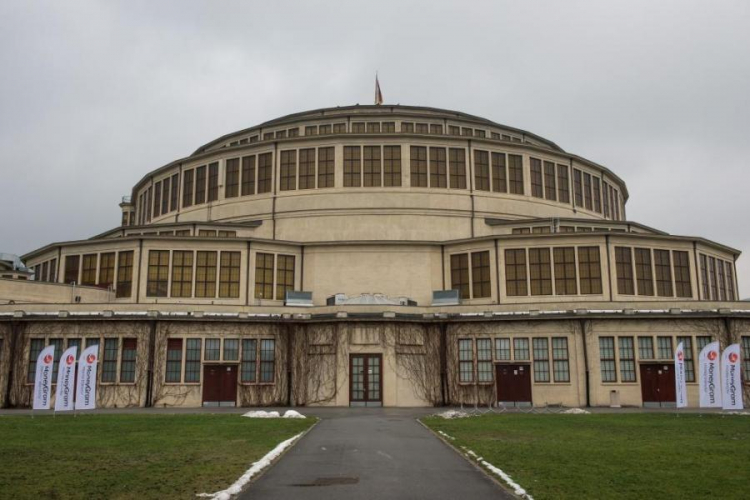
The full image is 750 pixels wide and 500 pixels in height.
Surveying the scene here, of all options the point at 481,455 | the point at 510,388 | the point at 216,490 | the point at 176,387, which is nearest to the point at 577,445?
the point at 481,455

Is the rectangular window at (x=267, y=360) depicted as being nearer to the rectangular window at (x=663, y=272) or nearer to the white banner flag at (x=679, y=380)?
the white banner flag at (x=679, y=380)

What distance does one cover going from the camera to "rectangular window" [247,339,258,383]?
43344 millimetres

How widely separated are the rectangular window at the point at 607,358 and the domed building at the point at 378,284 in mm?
121

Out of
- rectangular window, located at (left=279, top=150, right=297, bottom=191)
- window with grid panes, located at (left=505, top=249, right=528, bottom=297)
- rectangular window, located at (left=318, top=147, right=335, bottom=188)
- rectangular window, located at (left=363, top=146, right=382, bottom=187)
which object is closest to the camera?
window with grid panes, located at (left=505, top=249, right=528, bottom=297)

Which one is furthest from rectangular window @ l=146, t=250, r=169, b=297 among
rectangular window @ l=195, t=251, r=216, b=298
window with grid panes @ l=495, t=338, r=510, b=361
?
window with grid panes @ l=495, t=338, r=510, b=361

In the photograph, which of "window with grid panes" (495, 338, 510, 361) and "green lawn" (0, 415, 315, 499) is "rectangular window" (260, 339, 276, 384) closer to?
"green lawn" (0, 415, 315, 499)

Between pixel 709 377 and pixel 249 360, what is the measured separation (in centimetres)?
2572

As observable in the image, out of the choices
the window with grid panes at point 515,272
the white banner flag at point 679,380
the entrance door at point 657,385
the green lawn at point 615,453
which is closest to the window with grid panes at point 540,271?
the window with grid panes at point 515,272

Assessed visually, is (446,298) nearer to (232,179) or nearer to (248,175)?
(248,175)

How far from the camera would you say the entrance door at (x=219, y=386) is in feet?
140

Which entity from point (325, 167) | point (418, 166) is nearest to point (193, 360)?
point (325, 167)

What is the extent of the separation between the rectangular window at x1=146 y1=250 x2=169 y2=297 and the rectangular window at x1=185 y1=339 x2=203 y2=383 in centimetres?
700

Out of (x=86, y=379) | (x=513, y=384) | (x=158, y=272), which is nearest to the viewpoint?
(x=86, y=379)

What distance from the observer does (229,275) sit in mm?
49375
